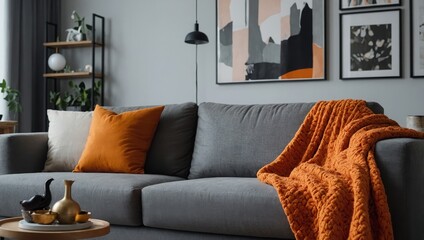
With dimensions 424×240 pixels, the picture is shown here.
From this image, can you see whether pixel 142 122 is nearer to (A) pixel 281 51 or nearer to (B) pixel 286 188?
(B) pixel 286 188

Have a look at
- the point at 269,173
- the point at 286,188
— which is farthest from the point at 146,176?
the point at 286,188

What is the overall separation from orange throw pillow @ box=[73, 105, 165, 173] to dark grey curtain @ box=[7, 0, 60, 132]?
99.3 inches

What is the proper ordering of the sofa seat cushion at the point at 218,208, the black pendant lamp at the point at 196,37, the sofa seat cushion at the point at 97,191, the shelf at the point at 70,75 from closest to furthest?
the sofa seat cushion at the point at 218,208
the sofa seat cushion at the point at 97,191
the black pendant lamp at the point at 196,37
the shelf at the point at 70,75

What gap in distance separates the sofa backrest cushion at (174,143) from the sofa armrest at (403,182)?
4.17ft

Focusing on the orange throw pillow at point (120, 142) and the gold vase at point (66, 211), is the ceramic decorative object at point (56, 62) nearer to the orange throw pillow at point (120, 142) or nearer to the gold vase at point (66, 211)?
the orange throw pillow at point (120, 142)

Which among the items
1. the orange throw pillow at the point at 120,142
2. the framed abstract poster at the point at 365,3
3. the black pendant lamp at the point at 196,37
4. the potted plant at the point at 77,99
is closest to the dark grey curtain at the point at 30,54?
the potted plant at the point at 77,99

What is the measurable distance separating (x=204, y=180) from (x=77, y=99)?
328 centimetres

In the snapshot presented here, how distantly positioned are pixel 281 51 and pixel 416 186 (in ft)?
10.2

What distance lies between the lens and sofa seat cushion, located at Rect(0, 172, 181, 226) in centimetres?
280

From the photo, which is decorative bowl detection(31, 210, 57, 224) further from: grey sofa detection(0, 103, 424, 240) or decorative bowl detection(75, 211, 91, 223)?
grey sofa detection(0, 103, 424, 240)

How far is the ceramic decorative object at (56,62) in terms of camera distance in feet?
19.3

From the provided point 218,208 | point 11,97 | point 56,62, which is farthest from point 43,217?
point 56,62

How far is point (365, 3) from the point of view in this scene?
5.07 m

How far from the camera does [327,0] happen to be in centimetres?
521
